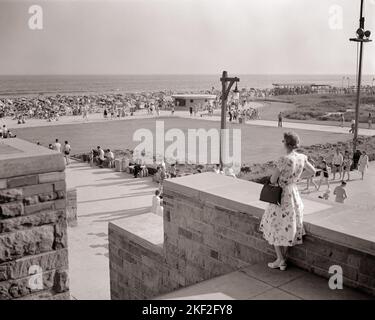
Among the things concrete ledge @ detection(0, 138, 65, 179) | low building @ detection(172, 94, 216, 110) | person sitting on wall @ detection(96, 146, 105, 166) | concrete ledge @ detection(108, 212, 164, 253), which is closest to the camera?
concrete ledge @ detection(0, 138, 65, 179)

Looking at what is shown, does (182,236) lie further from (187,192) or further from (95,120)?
(95,120)

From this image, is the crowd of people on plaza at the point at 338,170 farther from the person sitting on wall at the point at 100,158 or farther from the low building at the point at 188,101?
the low building at the point at 188,101

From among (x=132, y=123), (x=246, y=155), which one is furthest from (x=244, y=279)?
(x=132, y=123)

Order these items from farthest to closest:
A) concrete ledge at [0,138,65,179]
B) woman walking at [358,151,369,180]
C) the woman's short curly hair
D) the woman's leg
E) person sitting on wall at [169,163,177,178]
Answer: person sitting on wall at [169,163,177,178], woman walking at [358,151,369,180], the woman's leg, the woman's short curly hair, concrete ledge at [0,138,65,179]

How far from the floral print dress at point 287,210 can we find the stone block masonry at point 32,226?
2146 mm

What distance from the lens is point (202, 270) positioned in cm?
630

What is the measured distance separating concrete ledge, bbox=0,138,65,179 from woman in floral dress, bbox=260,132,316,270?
7.21 feet

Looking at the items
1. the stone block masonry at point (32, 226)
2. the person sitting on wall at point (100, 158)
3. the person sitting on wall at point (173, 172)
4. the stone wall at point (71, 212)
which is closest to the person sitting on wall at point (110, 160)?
the person sitting on wall at point (100, 158)

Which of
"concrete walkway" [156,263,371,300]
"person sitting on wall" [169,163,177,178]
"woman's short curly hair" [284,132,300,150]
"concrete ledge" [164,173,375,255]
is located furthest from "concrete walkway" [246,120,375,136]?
"woman's short curly hair" [284,132,300,150]

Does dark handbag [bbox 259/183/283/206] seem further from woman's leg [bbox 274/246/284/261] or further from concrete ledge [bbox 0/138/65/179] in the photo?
concrete ledge [bbox 0/138/65/179]

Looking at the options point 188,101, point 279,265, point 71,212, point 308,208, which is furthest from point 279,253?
point 188,101

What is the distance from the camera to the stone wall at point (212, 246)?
15.6 feet

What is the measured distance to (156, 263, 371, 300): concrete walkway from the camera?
4.60 metres

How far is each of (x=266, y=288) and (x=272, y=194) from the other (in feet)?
3.16
